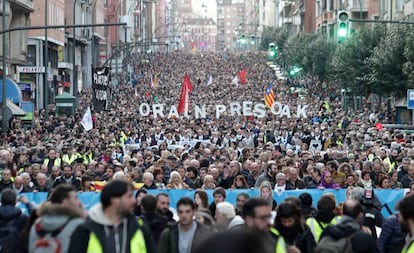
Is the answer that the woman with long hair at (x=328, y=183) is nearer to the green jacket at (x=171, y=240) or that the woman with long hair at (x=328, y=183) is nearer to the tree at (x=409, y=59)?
the green jacket at (x=171, y=240)

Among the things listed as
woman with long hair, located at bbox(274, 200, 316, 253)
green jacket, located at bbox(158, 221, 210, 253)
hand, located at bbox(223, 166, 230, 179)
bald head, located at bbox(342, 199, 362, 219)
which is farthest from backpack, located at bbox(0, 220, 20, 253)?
hand, located at bbox(223, 166, 230, 179)

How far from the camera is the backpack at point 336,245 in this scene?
28.8ft

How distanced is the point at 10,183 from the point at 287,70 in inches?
3534

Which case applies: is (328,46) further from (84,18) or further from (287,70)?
(287,70)

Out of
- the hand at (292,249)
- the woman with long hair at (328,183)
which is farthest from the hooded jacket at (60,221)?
the woman with long hair at (328,183)

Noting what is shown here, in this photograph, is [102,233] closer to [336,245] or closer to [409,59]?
[336,245]

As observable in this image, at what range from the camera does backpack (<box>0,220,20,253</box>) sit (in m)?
10.2

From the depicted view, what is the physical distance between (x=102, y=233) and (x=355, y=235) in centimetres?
206

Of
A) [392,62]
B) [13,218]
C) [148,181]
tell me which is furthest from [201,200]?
[392,62]

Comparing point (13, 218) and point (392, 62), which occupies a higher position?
point (392, 62)

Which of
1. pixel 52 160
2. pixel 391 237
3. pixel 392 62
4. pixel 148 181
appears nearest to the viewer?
pixel 391 237

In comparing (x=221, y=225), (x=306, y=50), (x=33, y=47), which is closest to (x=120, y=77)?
(x=306, y=50)

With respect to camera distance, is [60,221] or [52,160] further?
[52,160]

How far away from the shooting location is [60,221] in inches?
320
